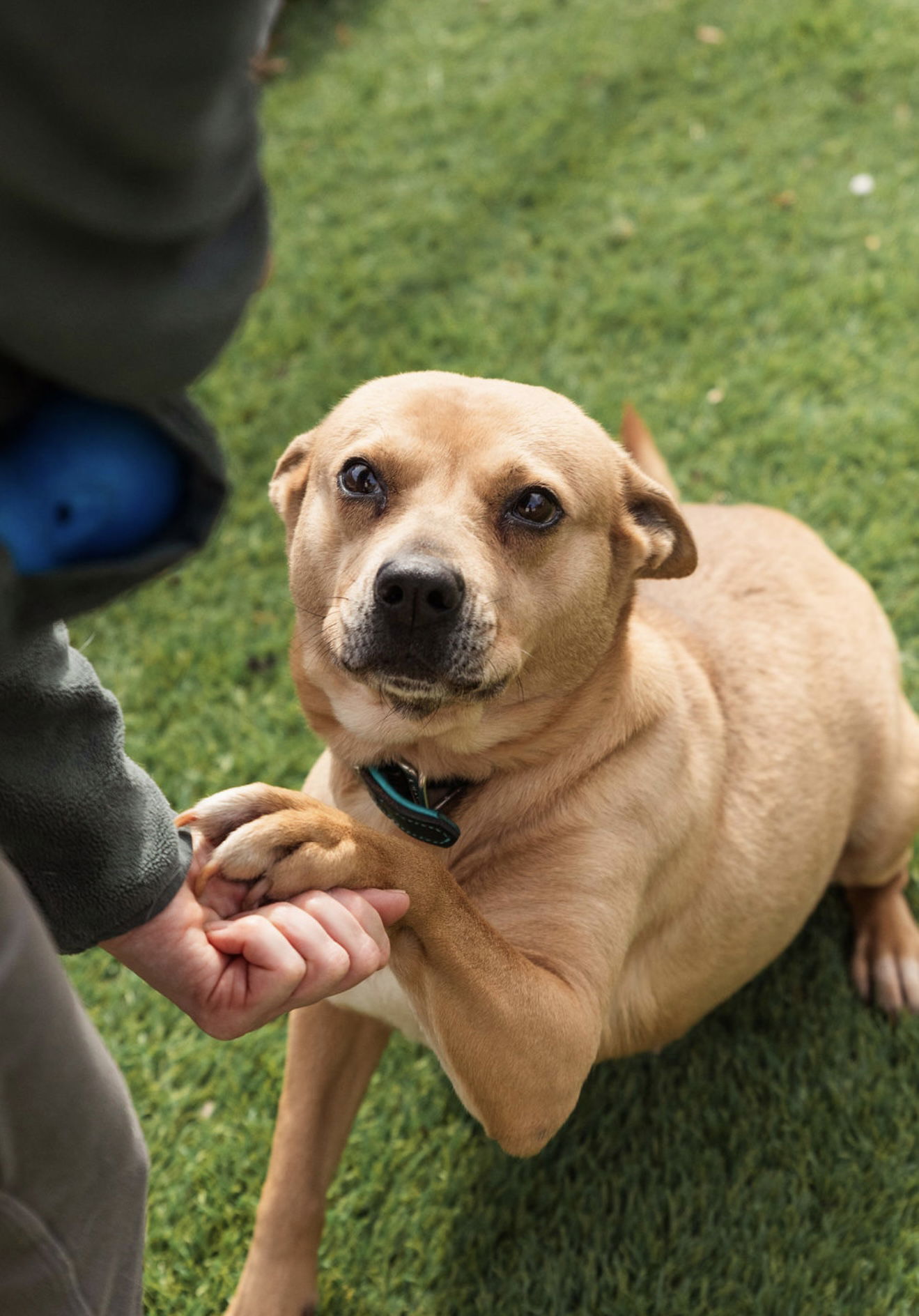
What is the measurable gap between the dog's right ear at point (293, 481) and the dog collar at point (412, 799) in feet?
1.99

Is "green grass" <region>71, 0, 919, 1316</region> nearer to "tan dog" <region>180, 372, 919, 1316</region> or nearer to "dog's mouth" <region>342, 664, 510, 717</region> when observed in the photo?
"tan dog" <region>180, 372, 919, 1316</region>

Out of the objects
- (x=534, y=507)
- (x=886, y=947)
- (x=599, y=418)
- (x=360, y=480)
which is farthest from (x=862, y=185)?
(x=360, y=480)

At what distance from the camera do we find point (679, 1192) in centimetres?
272

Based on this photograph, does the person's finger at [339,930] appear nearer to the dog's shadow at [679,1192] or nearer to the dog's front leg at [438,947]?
the dog's front leg at [438,947]

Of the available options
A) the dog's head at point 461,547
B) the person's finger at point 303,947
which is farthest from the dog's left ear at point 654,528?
the person's finger at point 303,947

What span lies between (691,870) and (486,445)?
3.30ft

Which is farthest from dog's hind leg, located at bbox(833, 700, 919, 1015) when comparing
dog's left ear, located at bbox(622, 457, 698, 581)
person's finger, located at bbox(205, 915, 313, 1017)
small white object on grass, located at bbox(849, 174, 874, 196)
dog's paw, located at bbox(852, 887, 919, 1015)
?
small white object on grass, located at bbox(849, 174, 874, 196)

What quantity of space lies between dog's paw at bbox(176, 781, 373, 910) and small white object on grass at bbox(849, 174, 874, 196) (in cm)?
424

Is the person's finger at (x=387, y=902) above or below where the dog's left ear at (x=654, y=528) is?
below

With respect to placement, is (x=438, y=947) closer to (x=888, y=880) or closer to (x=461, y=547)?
(x=461, y=547)

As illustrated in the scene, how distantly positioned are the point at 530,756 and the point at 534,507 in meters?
0.50

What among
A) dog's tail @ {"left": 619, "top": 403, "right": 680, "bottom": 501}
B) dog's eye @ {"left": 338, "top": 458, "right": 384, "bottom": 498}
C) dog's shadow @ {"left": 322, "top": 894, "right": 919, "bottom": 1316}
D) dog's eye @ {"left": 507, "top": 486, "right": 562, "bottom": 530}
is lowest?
dog's shadow @ {"left": 322, "top": 894, "right": 919, "bottom": 1316}

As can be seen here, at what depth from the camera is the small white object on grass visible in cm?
497

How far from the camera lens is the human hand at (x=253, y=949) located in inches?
71.2
